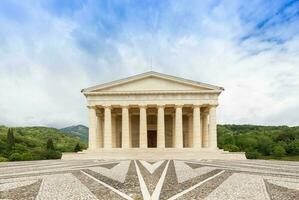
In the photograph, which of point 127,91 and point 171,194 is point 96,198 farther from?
point 127,91

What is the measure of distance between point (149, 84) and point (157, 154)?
10.1 meters

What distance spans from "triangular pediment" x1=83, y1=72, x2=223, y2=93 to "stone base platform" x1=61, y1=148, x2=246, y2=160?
831cm

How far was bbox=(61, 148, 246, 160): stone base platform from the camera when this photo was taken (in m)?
33.0

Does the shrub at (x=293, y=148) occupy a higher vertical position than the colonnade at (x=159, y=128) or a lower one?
lower

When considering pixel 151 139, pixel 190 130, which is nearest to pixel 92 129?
pixel 151 139

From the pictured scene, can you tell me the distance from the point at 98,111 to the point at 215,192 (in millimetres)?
32969

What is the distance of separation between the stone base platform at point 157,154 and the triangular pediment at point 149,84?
8.31 metres

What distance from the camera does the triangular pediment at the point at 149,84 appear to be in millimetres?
38656

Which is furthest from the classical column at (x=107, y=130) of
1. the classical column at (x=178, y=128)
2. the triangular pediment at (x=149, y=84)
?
the classical column at (x=178, y=128)

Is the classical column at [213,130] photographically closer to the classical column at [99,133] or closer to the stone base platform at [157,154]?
the stone base platform at [157,154]

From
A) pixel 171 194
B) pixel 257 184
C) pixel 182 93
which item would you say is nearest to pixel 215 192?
pixel 171 194

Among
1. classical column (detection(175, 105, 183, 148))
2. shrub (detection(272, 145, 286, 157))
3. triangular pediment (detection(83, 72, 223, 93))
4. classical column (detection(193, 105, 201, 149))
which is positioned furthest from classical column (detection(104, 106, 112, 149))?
shrub (detection(272, 145, 286, 157))

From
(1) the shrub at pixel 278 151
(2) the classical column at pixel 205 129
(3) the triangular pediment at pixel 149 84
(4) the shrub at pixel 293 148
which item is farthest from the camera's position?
(4) the shrub at pixel 293 148

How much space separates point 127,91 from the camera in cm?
3869
